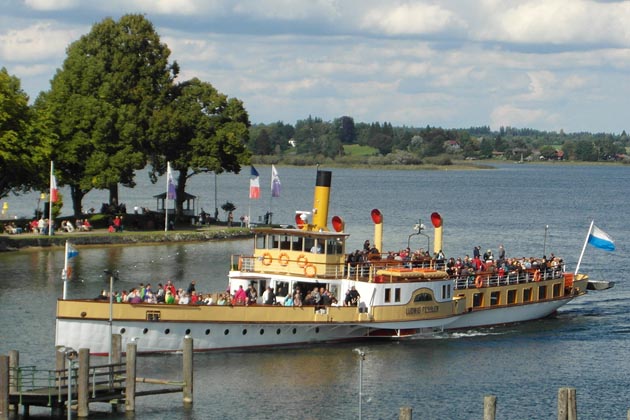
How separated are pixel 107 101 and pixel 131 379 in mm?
67742

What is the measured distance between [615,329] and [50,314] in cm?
2999

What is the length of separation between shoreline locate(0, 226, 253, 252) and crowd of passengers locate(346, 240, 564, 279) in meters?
34.6

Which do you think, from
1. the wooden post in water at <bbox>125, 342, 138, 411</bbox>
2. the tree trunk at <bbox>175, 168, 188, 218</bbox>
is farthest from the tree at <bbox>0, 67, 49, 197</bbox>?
the wooden post in water at <bbox>125, 342, 138, 411</bbox>

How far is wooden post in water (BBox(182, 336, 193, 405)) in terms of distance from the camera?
45.9m

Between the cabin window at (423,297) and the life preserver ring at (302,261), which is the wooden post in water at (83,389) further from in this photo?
the cabin window at (423,297)

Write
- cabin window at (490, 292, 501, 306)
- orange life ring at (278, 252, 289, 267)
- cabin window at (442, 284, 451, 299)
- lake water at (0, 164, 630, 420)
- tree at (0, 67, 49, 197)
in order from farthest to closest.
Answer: tree at (0, 67, 49, 197)
cabin window at (490, 292, 501, 306)
cabin window at (442, 284, 451, 299)
orange life ring at (278, 252, 289, 267)
lake water at (0, 164, 630, 420)

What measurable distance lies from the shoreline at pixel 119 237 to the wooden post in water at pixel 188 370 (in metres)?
Result: 49.1

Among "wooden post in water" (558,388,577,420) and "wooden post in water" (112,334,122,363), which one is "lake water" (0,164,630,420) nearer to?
"wooden post in water" (112,334,122,363)

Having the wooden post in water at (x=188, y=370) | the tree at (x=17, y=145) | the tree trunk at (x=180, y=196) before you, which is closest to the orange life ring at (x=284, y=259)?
the wooden post in water at (x=188, y=370)

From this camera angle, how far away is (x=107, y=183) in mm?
105875

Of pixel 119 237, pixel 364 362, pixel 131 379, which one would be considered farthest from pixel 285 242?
pixel 119 237

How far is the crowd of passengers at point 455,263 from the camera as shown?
214 ft

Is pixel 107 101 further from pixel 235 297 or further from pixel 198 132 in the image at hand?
pixel 235 297

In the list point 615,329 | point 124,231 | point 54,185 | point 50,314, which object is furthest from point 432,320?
point 124,231
